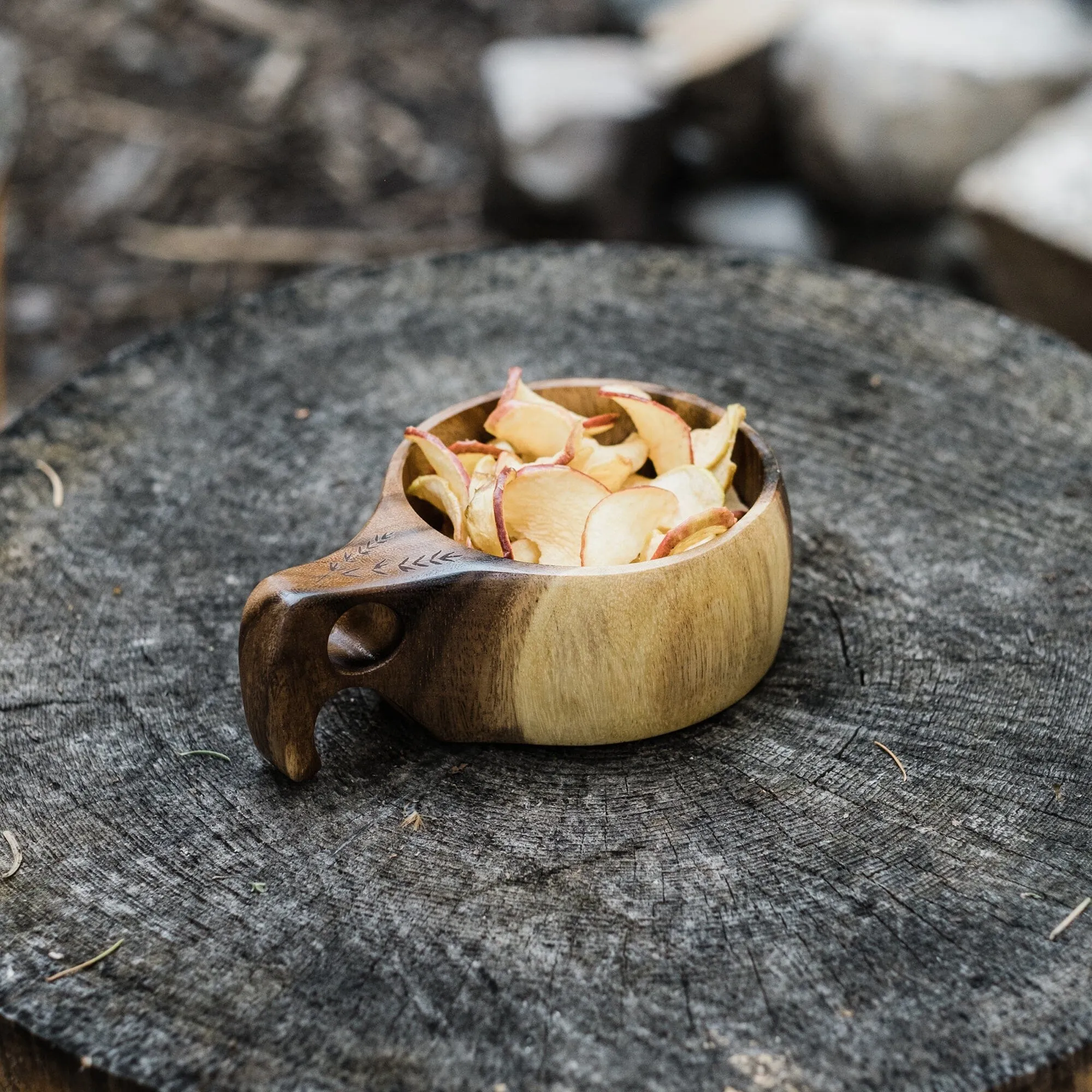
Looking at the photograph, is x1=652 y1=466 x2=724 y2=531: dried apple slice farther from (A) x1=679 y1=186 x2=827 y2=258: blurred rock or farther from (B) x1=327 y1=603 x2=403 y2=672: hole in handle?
(A) x1=679 y1=186 x2=827 y2=258: blurred rock

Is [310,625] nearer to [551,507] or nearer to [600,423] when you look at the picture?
[551,507]

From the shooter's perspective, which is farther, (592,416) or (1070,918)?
(592,416)

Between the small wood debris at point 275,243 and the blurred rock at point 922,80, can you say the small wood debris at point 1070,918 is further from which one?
the small wood debris at point 275,243

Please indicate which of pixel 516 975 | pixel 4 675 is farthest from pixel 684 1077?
pixel 4 675

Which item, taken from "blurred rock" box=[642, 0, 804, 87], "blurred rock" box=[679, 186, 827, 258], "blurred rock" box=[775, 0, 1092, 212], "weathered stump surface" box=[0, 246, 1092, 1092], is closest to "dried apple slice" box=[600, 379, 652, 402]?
"weathered stump surface" box=[0, 246, 1092, 1092]

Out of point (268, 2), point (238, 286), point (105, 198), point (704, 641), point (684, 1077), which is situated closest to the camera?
point (684, 1077)

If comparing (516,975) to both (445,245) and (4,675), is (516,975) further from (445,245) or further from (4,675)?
(445,245)

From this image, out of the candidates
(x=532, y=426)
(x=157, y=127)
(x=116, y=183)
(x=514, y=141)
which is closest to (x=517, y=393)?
(x=532, y=426)
